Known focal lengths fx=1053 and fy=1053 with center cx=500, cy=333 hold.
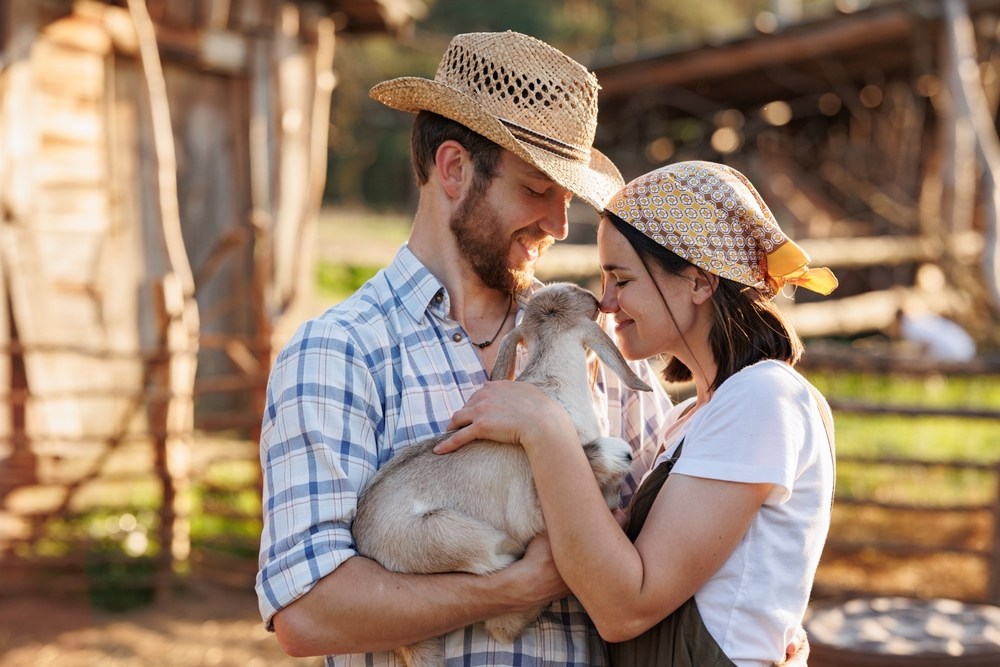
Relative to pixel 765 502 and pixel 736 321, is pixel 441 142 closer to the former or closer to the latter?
pixel 736 321

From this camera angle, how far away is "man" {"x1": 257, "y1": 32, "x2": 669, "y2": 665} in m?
2.19

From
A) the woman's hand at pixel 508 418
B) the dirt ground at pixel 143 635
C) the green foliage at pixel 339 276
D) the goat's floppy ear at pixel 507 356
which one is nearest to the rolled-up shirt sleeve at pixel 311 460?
the woman's hand at pixel 508 418

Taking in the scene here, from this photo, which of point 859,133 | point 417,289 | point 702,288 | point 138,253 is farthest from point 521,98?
point 859,133

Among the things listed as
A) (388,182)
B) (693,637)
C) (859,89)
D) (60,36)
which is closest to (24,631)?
(60,36)

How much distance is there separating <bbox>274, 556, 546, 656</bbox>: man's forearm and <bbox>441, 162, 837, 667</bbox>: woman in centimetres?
18

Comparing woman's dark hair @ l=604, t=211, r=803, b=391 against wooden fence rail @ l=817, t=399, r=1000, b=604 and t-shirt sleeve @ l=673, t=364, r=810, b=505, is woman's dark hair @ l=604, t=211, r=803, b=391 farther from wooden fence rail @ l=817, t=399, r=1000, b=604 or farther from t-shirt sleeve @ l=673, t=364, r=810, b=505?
wooden fence rail @ l=817, t=399, r=1000, b=604

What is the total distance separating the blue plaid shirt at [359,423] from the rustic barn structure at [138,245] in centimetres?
421

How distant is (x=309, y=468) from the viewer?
221cm

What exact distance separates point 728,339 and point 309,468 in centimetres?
96

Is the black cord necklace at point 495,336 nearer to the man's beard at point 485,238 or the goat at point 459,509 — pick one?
the man's beard at point 485,238

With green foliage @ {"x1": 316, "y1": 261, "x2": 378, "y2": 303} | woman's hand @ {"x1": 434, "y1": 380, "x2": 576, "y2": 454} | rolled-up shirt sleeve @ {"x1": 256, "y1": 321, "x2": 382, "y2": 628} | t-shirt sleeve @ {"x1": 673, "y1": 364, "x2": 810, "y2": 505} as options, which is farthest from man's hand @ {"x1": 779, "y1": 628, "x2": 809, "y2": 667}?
green foliage @ {"x1": 316, "y1": 261, "x2": 378, "y2": 303}

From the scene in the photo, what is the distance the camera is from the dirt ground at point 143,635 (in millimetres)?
5789

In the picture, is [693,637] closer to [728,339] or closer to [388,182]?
[728,339]

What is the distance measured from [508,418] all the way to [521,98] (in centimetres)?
83
